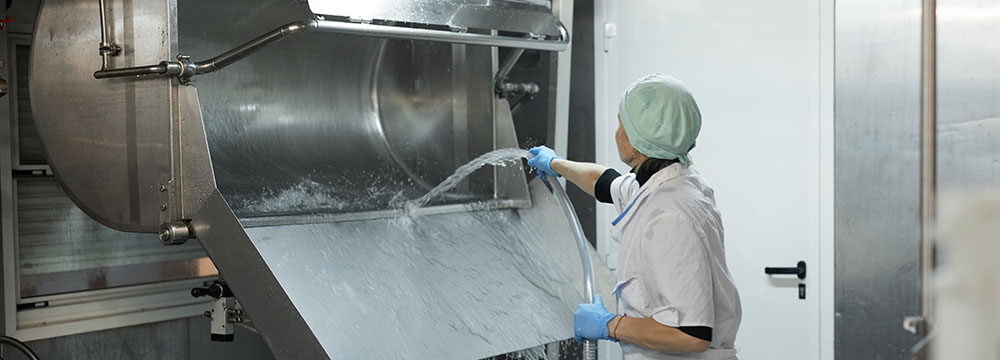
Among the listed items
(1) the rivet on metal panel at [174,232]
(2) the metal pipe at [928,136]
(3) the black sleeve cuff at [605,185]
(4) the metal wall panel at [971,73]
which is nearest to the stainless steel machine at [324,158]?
(1) the rivet on metal panel at [174,232]

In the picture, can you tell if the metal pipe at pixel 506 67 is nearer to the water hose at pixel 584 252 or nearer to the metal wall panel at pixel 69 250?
the water hose at pixel 584 252

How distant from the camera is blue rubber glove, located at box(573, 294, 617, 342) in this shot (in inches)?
60.5

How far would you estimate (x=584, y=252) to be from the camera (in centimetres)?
183

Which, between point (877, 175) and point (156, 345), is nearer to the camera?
point (877, 175)

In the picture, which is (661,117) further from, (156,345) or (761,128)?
(156,345)

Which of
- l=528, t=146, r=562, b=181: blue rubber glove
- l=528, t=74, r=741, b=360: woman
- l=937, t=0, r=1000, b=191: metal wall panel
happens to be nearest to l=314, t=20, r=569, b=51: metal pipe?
l=528, t=146, r=562, b=181: blue rubber glove

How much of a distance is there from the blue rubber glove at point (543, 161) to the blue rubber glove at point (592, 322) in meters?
0.45

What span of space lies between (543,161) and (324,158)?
0.60m

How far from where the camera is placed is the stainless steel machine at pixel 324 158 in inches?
61.6

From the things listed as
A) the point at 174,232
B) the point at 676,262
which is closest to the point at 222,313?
the point at 174,232

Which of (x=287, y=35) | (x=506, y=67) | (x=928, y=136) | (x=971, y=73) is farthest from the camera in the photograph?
(x=506, y=67)

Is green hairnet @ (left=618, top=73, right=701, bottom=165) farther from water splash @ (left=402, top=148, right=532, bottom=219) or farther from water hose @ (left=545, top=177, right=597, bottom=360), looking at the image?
water splash @ (left=402, top=148, right=532, bottom=219)

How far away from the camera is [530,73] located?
229 centimetres

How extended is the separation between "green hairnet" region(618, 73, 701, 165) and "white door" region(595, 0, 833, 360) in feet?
2.75
